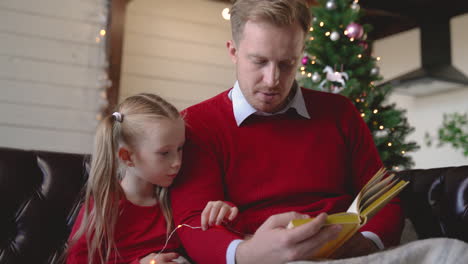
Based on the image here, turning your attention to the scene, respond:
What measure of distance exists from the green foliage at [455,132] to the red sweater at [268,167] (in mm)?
4047

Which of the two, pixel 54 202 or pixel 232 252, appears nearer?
pixel 232 252

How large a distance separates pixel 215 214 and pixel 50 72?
3.26 meters

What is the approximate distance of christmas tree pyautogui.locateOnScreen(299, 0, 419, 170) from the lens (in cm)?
316

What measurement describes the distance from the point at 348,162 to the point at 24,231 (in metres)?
1.06

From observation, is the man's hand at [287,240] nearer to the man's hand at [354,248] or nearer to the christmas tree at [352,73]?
the man's hand at [354,248]

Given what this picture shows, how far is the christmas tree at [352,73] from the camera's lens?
3.16 m

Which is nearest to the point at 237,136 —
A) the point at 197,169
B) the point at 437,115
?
the point at 197,169

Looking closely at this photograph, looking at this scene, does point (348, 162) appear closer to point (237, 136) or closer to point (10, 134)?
point (237, 136)

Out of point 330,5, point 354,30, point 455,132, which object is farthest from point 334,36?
point 455,132

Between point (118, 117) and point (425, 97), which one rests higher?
point (118, 117)

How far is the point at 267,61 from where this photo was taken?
4.48 feet

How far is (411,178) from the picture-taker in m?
1.71

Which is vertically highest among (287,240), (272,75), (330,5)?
(330,5)

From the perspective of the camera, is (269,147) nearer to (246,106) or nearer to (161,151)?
(246,106)
